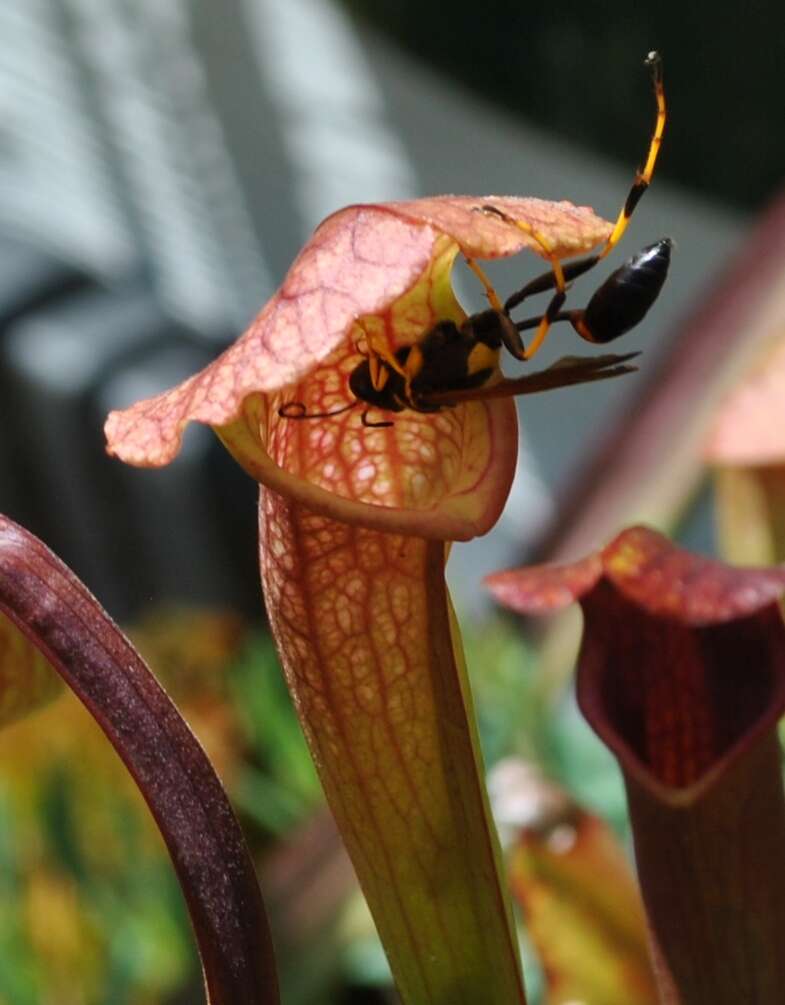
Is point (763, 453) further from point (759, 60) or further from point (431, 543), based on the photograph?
point (759, 60)

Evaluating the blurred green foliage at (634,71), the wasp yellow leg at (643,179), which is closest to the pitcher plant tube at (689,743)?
the wasp yellow leg at (643,179)

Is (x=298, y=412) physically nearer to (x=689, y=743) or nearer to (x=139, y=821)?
(x=689, y=743)

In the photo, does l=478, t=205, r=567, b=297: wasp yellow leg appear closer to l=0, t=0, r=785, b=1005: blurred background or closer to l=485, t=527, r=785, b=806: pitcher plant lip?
l=485, t=527, r=785, b=806: pitcher plant lip

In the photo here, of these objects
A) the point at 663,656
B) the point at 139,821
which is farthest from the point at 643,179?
the point at 139,821

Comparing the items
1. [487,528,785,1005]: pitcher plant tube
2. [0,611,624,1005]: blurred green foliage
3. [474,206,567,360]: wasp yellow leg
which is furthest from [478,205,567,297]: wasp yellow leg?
[0,611,624,1005]: blurred green foliage

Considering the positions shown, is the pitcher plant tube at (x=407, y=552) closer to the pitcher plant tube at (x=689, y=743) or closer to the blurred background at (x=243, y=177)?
the pitcher plant tube at (x=689, y=743)

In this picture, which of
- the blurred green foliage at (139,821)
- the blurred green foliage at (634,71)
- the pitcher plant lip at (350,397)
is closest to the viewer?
the pitcher plant lip at (350,397)
